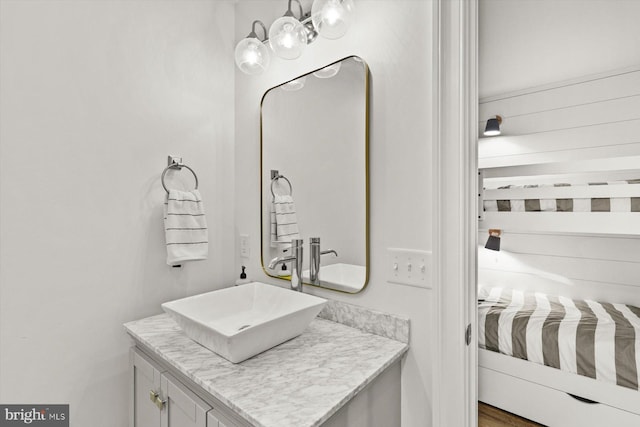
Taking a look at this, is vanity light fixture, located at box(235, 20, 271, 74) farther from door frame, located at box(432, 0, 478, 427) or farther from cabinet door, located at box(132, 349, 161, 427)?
cabinet door, located at box(132, 349, 161, 427)

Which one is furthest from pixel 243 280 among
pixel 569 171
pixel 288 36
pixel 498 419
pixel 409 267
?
pixel 569 171

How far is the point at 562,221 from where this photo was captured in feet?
7.04

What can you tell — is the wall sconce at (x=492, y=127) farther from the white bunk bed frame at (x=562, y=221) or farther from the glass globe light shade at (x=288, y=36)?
the glass globe light shade at (x=288, y=36)

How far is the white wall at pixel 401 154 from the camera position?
38.4 inches

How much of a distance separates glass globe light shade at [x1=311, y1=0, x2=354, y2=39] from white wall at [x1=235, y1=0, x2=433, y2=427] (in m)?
0.09

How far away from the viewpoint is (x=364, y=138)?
111cm

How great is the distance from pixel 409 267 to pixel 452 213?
231mm

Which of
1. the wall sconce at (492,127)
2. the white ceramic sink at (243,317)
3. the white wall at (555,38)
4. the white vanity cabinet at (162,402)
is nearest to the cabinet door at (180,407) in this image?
the white vanity cabinet at (162,402)

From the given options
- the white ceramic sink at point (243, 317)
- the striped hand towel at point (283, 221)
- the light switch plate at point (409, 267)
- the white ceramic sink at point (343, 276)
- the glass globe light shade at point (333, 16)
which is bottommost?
the white ceramic sink at point (243, 317)

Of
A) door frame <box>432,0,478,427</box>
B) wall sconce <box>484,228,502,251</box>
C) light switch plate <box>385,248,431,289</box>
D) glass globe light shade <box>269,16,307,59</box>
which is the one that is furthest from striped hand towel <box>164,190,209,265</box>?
wall sconce <box>484,228,502,251</box>

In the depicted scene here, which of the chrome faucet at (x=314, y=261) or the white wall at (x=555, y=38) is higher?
the white wall at (x=555, y=38)

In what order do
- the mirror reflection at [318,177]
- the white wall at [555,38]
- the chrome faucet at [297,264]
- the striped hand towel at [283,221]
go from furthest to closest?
1. the white wall at [555,38]
2. the striped hand towel at [283,221]
3. the chrome faucet at [297,264]
4. the mirror reflection at [318,177]

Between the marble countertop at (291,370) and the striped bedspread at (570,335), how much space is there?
132 centimetres

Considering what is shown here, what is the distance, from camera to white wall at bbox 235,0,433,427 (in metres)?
0.98
